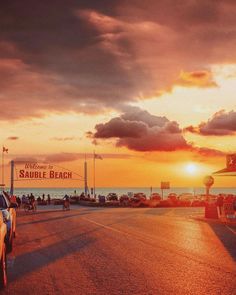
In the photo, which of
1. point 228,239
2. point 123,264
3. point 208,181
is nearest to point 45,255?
point 123,264

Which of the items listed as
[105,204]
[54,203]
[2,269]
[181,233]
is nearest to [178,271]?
[2,269]

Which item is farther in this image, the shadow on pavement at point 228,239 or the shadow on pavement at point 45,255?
the shadow on pavement at point 228,239

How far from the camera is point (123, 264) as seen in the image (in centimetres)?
1293

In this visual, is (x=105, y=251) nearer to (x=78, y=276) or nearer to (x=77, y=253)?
(x=77, y=253)

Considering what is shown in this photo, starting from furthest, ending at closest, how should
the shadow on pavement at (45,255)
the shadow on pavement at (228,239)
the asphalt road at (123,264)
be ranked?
the shadow on pavement at (228,239) → the shadow on pavement at (45,255) → the asphalt road at (123,264)

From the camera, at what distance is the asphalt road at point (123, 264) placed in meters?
10.1

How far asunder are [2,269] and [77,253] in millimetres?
5386

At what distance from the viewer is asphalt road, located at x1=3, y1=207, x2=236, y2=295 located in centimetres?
1006

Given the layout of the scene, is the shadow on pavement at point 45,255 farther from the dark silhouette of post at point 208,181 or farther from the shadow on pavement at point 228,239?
the dark silhouette of post at point 208,181

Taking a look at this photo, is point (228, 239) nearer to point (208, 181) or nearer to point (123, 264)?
point (123, 264)

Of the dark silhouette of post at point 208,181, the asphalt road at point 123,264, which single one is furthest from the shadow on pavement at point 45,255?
the dark silhouette of post at point 208,181

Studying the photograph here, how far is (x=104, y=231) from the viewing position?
75.0 feet

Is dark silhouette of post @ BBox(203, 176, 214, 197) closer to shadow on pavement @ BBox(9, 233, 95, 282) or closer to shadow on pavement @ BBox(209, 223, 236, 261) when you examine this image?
shadow on pavement @ BBox(209, 223, 236, 261)

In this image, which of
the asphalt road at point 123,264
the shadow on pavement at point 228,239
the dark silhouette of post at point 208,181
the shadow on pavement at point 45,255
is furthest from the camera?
the dark silhouette of post at point 208,181
